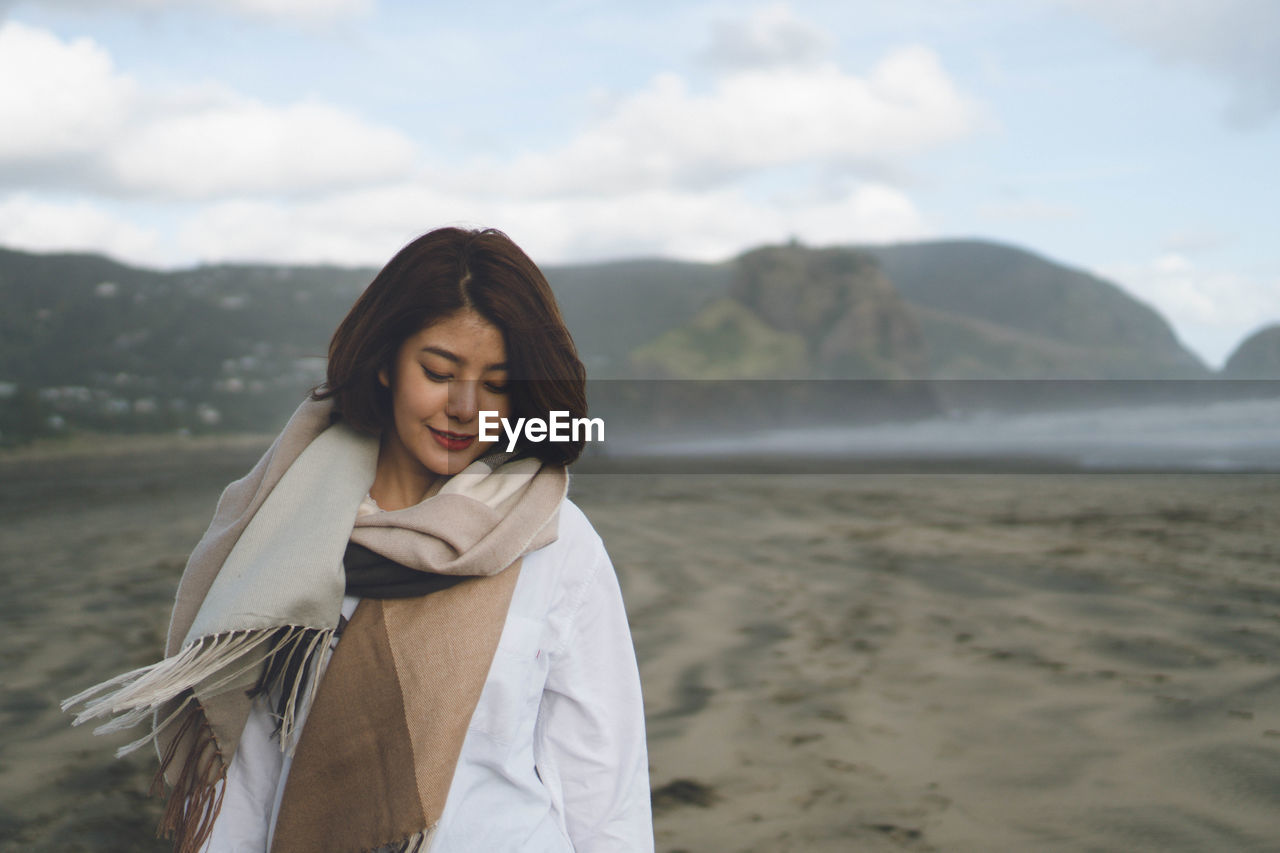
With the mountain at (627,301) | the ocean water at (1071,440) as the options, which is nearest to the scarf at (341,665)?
the ocean water at (1071,440)

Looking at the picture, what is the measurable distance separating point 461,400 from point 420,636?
327 millimetres

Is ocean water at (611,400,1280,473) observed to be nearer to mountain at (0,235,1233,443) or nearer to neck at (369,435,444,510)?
mountain at (0,235,1233,443)

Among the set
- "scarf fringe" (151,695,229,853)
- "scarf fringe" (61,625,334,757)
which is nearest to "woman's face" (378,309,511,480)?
"scarf fringe" (61,625,334,757)

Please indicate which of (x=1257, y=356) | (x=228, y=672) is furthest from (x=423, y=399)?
(x=1257, y=356)

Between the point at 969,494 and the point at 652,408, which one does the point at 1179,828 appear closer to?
the point at 969,494

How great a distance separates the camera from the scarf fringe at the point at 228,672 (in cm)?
125

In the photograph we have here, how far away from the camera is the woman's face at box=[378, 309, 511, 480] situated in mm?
1387

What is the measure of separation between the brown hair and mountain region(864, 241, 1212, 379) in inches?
1582

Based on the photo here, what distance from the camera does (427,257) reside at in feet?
4.53

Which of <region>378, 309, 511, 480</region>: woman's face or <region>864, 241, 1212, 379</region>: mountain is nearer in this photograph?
<region>378, 309, 511, 480</region>: woman's face

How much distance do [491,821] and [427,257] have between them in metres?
0.75

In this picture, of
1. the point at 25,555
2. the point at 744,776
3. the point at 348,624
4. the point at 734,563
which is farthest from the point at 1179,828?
the point at 25,555

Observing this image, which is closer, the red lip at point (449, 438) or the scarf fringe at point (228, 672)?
the scarf fringe at point (228, 672)

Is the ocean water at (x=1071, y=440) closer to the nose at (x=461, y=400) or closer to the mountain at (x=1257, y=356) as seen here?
the nose at (x=461, y=400)
